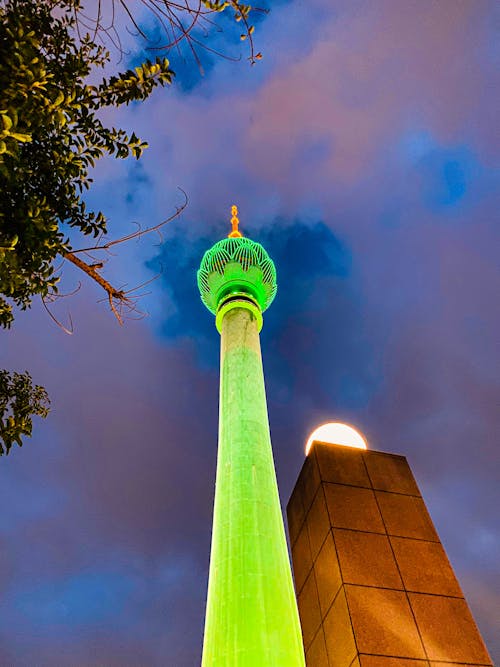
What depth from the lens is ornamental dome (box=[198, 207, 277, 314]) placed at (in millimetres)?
24031

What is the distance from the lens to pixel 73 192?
632cm

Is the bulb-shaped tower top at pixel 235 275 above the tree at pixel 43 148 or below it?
above

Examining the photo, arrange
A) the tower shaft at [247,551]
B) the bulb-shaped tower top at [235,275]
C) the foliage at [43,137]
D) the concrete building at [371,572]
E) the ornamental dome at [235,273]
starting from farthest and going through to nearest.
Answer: the ornamental dome at [235,273] < the bulb-shaped tower top at [235,275] < the tower shaft at [247,551] < the concrete building at [371,572] < the foliage at [43,137]

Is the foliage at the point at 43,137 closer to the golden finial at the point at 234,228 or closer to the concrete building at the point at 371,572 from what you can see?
the concrete building at the point at 371,572

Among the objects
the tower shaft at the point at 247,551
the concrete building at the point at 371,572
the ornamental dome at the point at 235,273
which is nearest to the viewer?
the concrete building at the point at 371,572

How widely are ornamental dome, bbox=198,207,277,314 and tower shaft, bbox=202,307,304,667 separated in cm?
463

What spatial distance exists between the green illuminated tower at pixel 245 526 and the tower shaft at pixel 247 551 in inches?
0.9

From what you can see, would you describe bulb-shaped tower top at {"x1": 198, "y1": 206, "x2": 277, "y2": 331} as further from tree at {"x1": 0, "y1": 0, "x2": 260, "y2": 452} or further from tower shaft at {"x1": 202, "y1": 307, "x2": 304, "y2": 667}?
tree at {"x1": 0, "y1": 0, "x2": 260, "y2": 452}

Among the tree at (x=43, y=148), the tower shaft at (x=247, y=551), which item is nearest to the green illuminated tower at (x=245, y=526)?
the tower shaft at (x=247, y=551)

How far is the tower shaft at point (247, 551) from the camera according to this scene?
1227 centimetres

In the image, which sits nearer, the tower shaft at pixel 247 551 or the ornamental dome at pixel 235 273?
the tower shaft at pixel 247 551

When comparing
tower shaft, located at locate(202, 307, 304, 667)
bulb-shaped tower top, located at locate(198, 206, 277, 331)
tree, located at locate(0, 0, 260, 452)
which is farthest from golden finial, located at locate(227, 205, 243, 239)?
tree, located at locate(0, 0, 260, 452)

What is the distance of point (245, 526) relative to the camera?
589 inches

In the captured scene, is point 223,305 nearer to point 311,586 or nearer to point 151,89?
point 311,586
